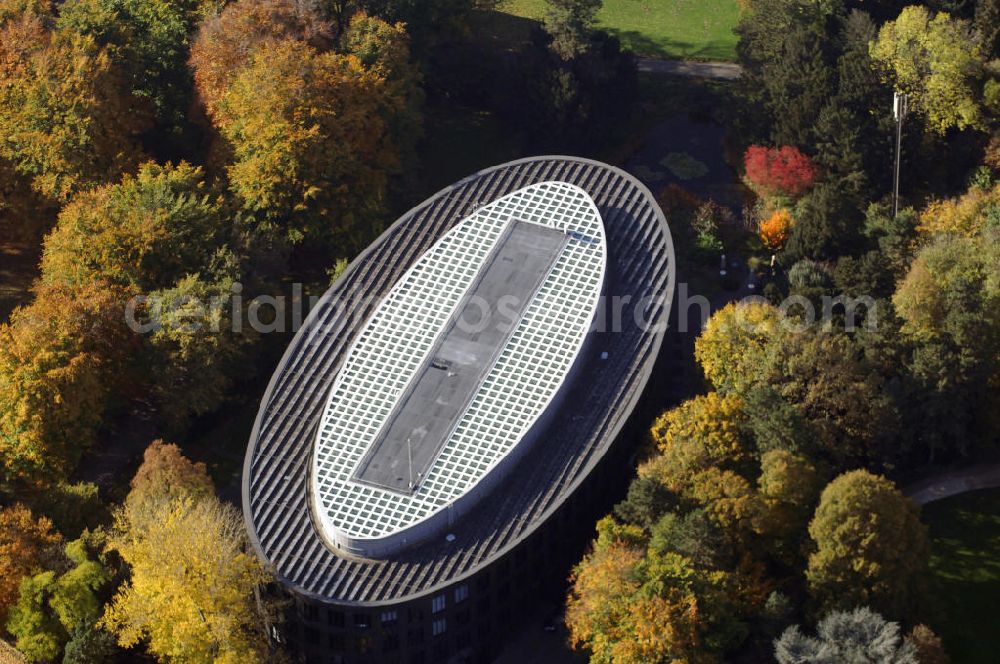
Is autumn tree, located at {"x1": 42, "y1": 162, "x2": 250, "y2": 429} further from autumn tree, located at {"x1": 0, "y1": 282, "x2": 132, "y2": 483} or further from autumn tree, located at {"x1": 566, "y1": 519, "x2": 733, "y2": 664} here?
autumn tree, located at {"x1": 566, "y1": 519, "x2": 733, "y2": 664}

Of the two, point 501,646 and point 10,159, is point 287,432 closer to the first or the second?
point 501,646

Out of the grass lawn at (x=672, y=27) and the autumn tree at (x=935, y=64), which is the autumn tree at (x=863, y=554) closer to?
the autumn tree at (x=935, y=64)

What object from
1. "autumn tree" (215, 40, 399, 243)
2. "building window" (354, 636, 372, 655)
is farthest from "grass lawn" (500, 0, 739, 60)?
"building window" (354, 636, 372, 655)

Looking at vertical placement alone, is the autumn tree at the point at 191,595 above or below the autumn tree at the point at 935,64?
below

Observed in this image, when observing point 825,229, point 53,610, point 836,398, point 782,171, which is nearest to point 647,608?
point 836,398

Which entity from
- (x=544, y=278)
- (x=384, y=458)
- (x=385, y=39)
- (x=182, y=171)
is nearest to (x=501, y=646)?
(x=384, y=458)

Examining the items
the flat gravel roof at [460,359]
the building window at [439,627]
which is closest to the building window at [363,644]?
the building window at [439,627]

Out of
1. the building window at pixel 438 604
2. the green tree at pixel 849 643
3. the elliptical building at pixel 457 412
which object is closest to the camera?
the green tree at pixel 849 643
